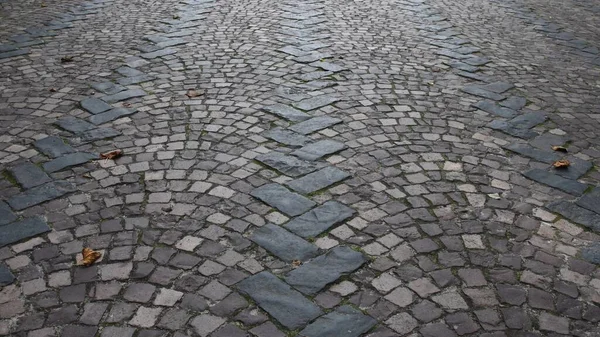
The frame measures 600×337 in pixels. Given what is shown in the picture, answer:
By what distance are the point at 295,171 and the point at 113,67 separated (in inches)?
123

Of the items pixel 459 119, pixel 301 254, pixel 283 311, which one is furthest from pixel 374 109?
pixel 283 311

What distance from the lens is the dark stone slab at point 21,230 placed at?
11.3ft

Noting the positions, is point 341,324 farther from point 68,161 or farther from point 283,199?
point 68,161

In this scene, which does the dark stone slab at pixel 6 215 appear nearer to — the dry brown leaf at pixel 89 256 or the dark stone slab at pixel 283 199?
the dry brown leaf at pixel 89 256

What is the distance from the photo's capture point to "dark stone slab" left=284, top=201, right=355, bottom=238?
141 inches

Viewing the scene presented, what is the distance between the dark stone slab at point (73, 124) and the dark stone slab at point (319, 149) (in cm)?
185

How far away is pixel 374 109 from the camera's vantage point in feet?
17.5

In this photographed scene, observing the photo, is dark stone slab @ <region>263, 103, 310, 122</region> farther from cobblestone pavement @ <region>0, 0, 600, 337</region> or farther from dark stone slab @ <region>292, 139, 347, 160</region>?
dark stone slab @ <region>292, 139, 347, 160</region>

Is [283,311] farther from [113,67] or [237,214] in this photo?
[113,67]

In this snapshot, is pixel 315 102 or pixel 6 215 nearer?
pixel 6 215

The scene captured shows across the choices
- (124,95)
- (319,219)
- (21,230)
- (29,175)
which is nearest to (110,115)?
(124,95)

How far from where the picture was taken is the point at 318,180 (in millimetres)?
4125

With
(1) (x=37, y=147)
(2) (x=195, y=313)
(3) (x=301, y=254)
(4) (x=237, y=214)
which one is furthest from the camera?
(1) (x=37, y=147)

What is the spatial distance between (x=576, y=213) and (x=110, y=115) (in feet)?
12.8
